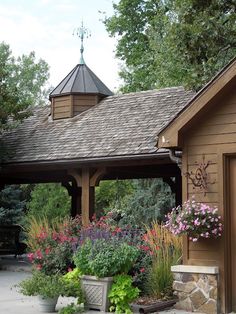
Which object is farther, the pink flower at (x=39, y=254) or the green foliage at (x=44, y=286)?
the pink flower at (x=39, y=254)

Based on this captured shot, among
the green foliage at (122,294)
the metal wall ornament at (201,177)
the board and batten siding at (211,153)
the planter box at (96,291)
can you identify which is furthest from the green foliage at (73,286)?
the metal wall ornament at (201,177)

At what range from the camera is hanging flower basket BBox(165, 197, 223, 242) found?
8.44 meters

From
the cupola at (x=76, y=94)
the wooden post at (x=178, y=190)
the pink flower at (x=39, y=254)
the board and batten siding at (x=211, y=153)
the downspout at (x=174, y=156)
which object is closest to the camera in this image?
the board and batten siding at (x=211, y=153)

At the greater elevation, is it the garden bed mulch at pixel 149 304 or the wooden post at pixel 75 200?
the wooden post at pixel 75 200

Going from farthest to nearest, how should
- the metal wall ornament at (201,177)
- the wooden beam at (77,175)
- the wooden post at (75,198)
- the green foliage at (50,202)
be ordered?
the green foliage at (50,202) < the wooden post at (75,198) < the wooden beam at (77,175) < the metal wall ornament at (201,177)

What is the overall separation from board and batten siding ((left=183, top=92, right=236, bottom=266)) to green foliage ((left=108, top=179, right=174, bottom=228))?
36.6 ft

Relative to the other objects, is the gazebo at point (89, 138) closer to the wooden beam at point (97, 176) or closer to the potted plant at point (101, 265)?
the wooden beam at point (97, 176)

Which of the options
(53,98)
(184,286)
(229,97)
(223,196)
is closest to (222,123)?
(229,97)

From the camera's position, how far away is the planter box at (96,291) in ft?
28.5

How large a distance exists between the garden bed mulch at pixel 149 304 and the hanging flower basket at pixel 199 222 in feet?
3.56

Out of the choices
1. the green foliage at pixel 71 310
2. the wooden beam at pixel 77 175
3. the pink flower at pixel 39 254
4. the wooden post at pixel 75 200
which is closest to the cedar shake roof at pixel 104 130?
the wooden beam at pixel 77 175

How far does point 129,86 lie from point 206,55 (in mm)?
17566

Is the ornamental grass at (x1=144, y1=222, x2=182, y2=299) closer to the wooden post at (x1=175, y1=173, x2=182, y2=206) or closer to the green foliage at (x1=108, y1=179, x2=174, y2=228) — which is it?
the wooden post at (x1=175, y1=173, x2=182, y2=206)

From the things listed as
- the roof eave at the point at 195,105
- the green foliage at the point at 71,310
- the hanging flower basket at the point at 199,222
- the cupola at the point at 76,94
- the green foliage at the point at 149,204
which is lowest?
the green foliage at the point at 71,310
